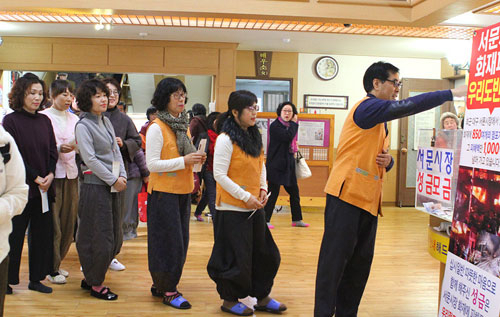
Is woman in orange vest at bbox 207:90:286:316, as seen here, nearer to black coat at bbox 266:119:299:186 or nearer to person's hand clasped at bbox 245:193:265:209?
person's hand clasped at bbox 245:193:265:209

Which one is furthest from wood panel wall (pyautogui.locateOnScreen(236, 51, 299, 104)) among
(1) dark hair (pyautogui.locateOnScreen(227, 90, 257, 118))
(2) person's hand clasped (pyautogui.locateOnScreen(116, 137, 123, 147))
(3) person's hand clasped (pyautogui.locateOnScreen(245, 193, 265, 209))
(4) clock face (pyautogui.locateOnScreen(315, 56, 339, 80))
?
(3) person's hand clasped (pyautogui.locateOnScreen(245, 193, 265, 209))

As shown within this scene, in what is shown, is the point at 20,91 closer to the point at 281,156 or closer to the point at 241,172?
the point at 241,172

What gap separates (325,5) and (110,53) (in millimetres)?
4475

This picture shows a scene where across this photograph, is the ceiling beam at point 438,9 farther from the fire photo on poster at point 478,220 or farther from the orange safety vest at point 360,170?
the fire photo on poster at point 478,220

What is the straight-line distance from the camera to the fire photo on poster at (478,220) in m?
2.19

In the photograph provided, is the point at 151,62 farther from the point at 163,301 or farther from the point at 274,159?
the point at 163,301

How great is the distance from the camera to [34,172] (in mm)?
3365

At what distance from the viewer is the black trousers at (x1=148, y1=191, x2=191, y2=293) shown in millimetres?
3209

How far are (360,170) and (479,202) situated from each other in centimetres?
60

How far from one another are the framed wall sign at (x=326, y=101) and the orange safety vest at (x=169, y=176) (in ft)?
17.2

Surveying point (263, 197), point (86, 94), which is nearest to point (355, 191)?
point (263, 197)

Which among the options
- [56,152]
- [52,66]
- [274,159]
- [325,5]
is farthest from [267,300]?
[52,66]

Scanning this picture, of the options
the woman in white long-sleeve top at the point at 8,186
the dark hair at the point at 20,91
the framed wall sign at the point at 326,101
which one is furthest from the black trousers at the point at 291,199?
the woman in white long-sleeve top at the point at 8,186

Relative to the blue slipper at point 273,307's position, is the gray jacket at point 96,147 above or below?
above
